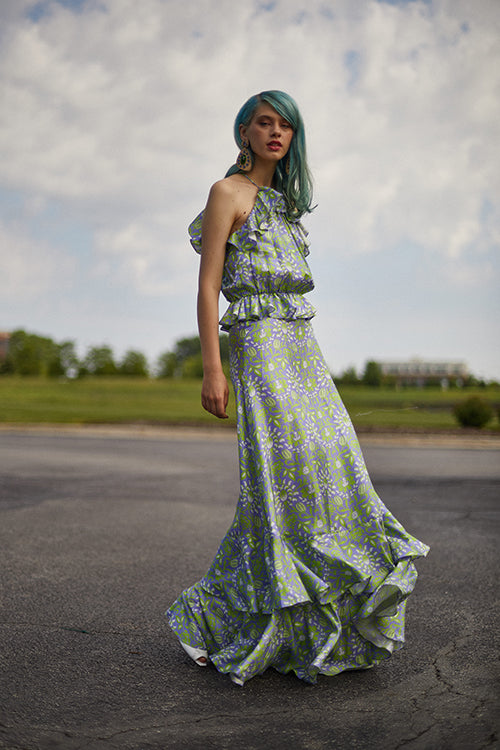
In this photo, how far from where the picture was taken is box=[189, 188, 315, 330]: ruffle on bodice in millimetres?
2732

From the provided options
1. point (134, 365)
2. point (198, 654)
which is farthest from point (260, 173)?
point (134, 365)

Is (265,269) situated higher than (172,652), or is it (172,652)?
(265,269)

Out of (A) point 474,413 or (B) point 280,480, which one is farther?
(A) point 474,413

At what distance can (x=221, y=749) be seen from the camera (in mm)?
2094

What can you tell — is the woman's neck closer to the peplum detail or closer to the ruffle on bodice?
the ruffle on bodice

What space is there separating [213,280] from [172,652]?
4.98 ft

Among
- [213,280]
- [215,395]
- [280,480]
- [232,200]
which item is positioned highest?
[232,200]

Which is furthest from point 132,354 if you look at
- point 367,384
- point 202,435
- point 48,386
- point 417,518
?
point 417,518

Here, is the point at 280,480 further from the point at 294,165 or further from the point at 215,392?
the point at 294,165

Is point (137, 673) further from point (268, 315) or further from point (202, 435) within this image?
point (202, 435)

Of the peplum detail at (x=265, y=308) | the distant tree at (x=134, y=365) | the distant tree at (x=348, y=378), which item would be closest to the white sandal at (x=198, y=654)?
the peplum detail at (x=265, y=308)

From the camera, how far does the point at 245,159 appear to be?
2.90 meters

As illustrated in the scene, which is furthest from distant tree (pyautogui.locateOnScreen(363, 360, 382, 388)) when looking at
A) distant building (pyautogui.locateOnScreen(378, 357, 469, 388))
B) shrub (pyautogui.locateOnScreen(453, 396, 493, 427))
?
shrub (pyautogui.locateOnScreen(453, 396, 493, 427))

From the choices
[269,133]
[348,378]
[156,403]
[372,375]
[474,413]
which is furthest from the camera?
[156,403]
